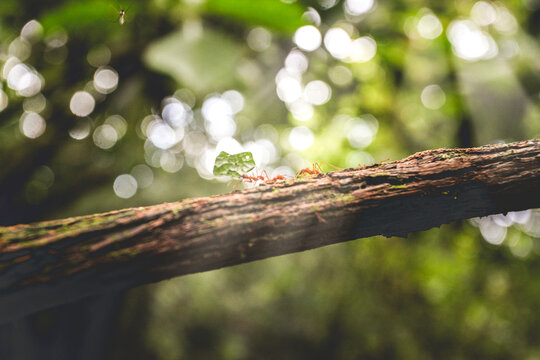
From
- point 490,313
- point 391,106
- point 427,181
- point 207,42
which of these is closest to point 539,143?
point 427,181

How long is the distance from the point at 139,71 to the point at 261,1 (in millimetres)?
1366

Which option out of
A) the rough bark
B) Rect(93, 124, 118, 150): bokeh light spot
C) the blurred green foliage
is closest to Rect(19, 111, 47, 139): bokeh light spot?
the blurred green foliage

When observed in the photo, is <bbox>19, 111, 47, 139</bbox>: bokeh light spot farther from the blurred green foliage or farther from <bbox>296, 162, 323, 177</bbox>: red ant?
<bbox>296, 162, 323, 177</bbox>: red ant

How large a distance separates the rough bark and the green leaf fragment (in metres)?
0.19

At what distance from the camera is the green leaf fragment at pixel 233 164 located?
3.19ft

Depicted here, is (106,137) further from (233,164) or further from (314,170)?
(314,170)

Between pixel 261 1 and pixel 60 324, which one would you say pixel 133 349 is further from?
pixel 261 1

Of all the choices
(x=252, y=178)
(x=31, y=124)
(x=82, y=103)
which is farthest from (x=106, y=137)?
(x=252, y=178)

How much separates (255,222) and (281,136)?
11.5 feet

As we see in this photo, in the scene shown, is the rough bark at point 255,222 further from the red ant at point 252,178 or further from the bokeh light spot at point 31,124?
the bokeh light spot at point 31,124

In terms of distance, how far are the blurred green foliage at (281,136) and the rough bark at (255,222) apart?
15.5 inches

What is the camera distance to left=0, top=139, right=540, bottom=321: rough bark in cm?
67

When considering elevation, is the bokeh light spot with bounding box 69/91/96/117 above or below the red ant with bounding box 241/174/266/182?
above

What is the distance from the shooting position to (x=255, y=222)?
0.71 m
